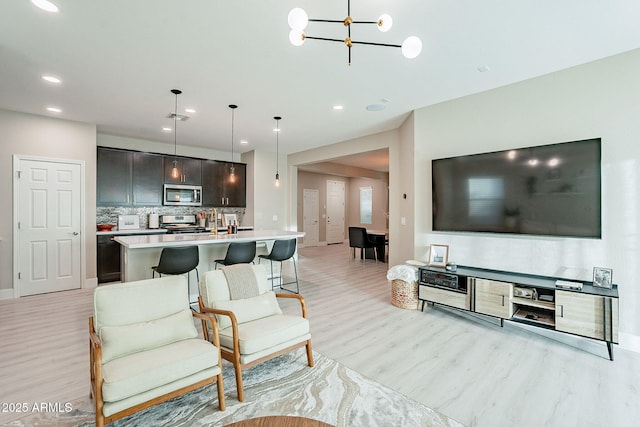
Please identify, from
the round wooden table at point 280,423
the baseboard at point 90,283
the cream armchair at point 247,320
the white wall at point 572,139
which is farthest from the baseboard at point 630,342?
the baseboard at point 90,283

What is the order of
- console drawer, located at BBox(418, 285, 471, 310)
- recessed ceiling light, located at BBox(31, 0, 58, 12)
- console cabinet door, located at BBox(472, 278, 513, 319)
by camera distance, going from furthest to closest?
console drawer, located at BBox(418, 285, 471, 310) → console cabinet door, located at BBox(472, 278, 513, 319) → recessed ceiling light, located at BBox(31, 0, 58, 12)

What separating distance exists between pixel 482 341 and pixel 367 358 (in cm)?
132

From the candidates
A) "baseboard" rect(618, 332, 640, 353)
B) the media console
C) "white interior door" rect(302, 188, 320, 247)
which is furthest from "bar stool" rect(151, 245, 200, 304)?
"white interior door" rect(302, 188, 320, 247)

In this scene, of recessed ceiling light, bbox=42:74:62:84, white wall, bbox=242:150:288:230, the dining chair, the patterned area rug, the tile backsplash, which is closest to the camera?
the patterned area rug

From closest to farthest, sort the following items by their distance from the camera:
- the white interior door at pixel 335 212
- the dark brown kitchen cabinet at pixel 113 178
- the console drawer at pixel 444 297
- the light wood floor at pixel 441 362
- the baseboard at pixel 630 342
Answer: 1. the light wood floor at pixel 441 362
2. the baseboard at pixel 630 342
3. the console drawer at pixel 444 297
4. the dark brown kitchen cabinet at pixel 113 178
5. the white interior door at pixel 335 212

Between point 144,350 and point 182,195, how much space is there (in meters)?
5.12

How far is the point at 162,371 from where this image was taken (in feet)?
6.03

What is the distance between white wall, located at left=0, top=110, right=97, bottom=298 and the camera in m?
4.47

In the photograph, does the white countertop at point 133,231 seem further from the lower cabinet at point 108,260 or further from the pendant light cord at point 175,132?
the pendant light cord at point 175,132

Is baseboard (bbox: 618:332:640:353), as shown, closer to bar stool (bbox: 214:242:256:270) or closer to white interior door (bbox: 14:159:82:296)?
bar stool (bbox: 214:242:256:270)

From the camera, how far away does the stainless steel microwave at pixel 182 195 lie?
6.41 meters

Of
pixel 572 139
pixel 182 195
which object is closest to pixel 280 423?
pixel 572 139

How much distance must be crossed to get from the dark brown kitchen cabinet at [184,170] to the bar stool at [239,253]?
310 centimetres

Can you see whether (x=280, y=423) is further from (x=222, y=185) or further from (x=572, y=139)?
(x=222, y=185)
